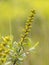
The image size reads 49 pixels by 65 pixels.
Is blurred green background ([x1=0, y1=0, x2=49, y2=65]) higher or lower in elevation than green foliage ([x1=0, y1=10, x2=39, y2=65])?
higher

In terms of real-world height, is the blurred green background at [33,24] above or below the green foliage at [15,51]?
above

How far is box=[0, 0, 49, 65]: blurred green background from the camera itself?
2309 millimetres

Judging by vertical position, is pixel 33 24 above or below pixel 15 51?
above

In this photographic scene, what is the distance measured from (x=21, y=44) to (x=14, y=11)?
2426mm

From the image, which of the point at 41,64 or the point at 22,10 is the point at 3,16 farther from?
the point at 41,64

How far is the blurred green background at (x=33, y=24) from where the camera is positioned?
231cm

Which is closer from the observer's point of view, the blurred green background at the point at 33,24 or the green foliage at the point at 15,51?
the green foliage at the point at 15,51

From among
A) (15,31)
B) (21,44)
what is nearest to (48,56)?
(15,31)

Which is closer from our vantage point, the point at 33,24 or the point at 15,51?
the point at 15,51

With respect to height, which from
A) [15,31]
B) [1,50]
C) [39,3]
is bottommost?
[1,50]

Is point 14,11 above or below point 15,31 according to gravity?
above

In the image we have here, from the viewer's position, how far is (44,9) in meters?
2.93

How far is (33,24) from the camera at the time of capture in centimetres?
270

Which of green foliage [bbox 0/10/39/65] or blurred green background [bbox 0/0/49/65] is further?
blurred green background [bbox 0/0/49/65]
